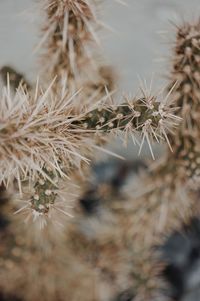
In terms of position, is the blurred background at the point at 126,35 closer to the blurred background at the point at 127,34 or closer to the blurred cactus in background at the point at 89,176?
the blurred background at the point at 127,34

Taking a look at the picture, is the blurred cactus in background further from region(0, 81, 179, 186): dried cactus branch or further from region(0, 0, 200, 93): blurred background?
region(0, 0, 200, 93): blurred background

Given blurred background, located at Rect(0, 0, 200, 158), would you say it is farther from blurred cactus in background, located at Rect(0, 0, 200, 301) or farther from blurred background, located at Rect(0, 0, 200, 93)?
blurred cactus in background, located at Rect(0, 0, 200, 301)

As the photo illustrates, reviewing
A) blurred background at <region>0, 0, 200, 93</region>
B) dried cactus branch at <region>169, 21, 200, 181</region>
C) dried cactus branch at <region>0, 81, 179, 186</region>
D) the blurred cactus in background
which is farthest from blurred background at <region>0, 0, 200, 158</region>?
dried cactus branch at <region>0, 81, 179, 186</region>

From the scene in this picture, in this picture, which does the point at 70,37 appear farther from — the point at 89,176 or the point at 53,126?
the point at 89,176

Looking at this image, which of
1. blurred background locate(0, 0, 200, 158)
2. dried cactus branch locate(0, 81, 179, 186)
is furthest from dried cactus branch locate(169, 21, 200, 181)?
blurred background locate(0, 0, 200, 158)

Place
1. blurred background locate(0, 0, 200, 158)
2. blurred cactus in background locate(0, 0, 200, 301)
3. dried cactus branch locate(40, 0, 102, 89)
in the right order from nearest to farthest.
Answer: blurred cactus in background locate(0, 0, 200, 301), dried cactus branch locate(40, 0, 102, 89), blurred background locate(0, 0, 200, 158)

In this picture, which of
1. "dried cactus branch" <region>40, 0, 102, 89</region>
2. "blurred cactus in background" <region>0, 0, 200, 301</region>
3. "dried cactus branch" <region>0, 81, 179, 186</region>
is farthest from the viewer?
"dried cactus branch" <region>40, 0, 102, 89</region>

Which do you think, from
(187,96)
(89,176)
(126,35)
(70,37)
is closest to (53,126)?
(70,37)

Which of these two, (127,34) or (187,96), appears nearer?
(187,96)

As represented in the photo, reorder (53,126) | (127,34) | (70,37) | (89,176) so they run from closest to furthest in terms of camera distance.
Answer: (53,126) → (70,37) → (89,176) → (127,34)

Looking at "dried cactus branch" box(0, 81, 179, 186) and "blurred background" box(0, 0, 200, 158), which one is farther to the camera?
"blurred background" box(0, 0, 200, 158)
